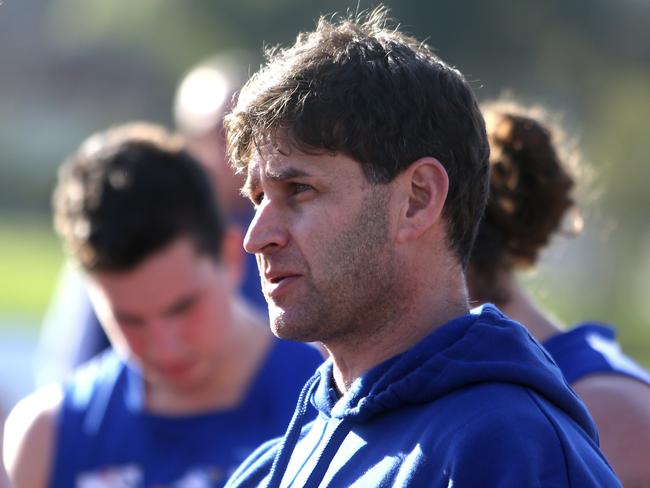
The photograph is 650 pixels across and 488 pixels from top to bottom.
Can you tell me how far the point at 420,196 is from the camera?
2242 millimetres

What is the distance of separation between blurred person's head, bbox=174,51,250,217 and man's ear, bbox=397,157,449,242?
3179mm

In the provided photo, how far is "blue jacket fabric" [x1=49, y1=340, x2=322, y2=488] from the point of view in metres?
3.97

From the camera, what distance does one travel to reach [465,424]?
1.99 meters

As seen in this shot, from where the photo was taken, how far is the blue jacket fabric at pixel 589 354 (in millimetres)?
2977

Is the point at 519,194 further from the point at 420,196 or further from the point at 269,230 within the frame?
the point at 269,230

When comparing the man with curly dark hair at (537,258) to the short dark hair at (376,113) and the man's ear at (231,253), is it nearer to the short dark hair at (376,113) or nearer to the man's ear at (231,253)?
the short dark hair at (376,113)

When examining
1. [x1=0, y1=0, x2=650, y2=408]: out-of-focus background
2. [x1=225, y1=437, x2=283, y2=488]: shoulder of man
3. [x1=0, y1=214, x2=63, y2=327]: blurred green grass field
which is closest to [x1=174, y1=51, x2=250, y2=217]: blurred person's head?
[x1=225, y1=437, x2=283, y2=488]: shoulder of man

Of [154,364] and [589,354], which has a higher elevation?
[589,354]

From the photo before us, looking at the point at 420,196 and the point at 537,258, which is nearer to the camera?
the point at 420,196

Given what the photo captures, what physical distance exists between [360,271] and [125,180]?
2311 millimetres

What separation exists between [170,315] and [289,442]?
5.83ft

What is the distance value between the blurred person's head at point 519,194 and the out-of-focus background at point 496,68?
6299 mm

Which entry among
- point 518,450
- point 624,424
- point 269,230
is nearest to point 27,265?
point 624,424

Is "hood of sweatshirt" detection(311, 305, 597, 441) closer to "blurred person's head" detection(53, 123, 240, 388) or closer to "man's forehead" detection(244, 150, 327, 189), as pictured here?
"man's forehead" detection(244, 150, 327, 189)
